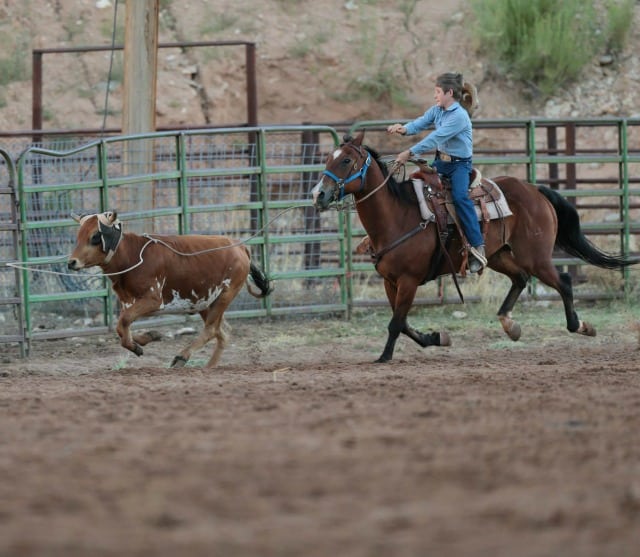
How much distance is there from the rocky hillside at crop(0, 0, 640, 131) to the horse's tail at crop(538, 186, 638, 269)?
36.6ft

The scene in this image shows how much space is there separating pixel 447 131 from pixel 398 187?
0.69m

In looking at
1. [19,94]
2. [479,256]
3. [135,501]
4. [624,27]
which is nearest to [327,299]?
[479,256]

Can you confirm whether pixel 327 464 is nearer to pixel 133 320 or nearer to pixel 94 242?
pixel 94 242

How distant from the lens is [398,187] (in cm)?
1075

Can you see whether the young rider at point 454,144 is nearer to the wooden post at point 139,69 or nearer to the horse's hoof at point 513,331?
the horse's hoof at point 513,331

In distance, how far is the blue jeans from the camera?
10703 millimetres

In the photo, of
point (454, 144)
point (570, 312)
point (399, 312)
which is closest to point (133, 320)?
point (399, 312)

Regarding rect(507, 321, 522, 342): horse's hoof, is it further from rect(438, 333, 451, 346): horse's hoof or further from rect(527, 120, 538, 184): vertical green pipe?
rect(527, 120, 538, 184): vertical green pipe

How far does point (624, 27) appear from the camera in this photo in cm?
2412

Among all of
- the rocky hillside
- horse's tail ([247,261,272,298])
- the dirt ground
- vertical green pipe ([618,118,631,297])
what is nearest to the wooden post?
horse's tail ([247,261,272,298])

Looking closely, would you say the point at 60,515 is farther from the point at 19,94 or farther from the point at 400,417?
the point at 19,94

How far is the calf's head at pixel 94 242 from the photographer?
9906 millimetres

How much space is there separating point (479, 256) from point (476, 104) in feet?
4.68

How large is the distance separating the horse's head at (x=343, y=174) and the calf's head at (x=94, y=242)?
1757 mm
